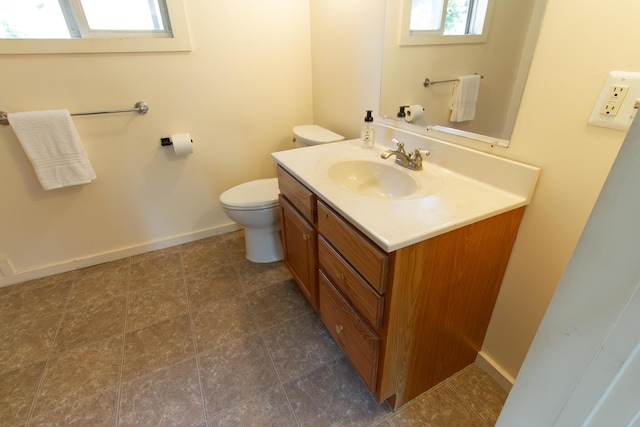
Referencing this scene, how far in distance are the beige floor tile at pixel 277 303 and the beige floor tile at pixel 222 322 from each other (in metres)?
0.05

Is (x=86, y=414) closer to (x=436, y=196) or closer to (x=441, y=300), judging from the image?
(x=441, y=300)

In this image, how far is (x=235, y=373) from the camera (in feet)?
4.30

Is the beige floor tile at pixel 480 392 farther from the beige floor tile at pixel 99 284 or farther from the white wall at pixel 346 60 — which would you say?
the beige floor tile at pixel 99 284

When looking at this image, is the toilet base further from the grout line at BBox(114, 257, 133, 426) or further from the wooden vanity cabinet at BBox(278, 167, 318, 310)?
the grout line at BBox(114, 257, 133, 426)

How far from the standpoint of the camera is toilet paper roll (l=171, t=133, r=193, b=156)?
1848 millimetres

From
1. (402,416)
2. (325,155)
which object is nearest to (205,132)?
(325,155)

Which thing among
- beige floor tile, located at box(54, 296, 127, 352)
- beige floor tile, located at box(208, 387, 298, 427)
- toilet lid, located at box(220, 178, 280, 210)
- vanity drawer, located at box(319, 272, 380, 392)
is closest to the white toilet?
toilet lid, located at box(220, 178, 280, 210)

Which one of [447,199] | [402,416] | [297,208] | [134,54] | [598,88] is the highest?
[134,54]

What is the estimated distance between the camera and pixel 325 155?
1417 millimetres

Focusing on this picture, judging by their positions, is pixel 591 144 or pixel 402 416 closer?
→ pixel 591 144

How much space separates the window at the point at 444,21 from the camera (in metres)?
1.02

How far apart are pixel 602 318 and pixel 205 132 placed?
6.69ft

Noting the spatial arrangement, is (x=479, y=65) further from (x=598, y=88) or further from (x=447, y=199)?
(x=447, y=199)

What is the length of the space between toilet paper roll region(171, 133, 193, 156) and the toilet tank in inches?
26.2
